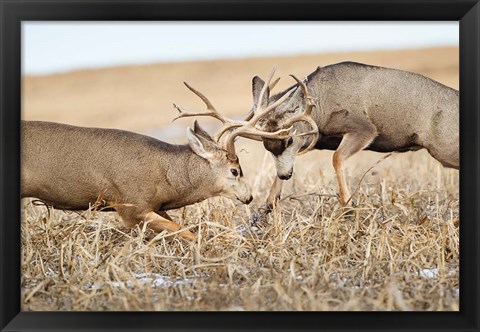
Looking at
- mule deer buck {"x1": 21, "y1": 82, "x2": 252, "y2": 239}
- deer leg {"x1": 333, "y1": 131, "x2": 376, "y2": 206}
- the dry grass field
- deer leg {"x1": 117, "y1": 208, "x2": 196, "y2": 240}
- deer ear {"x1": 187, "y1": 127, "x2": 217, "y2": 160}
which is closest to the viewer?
the dry grass field

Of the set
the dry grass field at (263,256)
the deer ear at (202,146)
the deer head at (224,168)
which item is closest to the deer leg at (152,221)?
the dry grass field at (263,256)

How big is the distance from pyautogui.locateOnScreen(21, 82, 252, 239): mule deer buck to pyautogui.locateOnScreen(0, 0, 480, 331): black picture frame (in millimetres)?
1251

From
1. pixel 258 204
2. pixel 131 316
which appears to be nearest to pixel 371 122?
pixel 258 204

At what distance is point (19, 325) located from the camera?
6527 millimetres

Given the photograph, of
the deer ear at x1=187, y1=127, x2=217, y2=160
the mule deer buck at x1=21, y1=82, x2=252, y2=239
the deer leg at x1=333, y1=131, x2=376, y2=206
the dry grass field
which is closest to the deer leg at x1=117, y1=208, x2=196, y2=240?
the mule deer buck at x1=21, y1=82, x2=252, y2=239

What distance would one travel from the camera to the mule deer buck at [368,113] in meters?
9.39

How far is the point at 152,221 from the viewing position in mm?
8078

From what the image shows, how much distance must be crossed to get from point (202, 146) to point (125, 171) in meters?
0.81

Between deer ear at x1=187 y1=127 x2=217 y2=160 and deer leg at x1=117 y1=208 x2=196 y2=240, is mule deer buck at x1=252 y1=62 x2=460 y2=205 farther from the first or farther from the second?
deer leg at x1=117 y1=208 x2=196 y2=240

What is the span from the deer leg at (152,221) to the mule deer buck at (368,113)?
63.2 inches

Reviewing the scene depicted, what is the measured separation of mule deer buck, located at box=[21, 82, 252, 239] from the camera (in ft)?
26.2

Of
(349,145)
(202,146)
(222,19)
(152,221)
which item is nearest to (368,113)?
(349,145)

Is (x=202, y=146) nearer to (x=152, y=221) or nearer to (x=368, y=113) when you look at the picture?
(x=152, y=221)

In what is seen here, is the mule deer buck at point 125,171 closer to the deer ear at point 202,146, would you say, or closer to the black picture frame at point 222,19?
the deer ear at point 202,146
